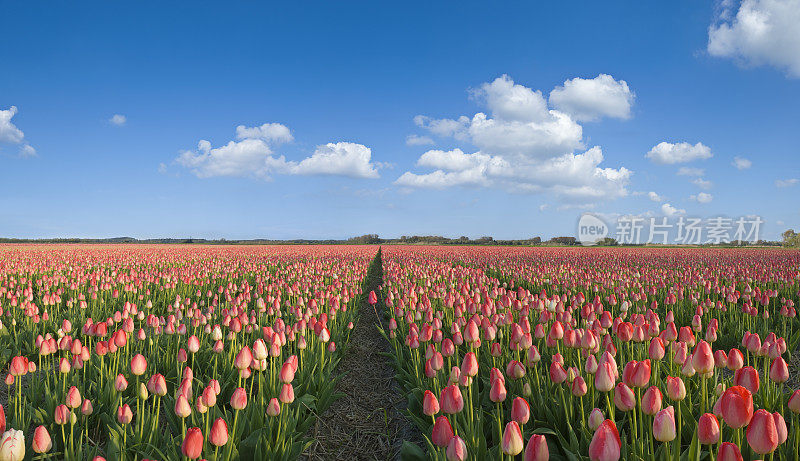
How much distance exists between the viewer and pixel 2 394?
196 inches

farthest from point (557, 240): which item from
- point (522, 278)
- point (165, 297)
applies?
point (165, 297)

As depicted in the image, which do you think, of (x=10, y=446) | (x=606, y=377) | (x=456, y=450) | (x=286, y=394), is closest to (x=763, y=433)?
(x=606, y=377)

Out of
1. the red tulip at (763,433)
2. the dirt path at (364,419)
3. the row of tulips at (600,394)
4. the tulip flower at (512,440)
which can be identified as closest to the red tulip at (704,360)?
the row of tulips at (600,394)

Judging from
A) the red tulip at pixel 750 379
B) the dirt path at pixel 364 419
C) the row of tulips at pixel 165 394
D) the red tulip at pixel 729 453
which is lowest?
the dirt path at pixel 364 419

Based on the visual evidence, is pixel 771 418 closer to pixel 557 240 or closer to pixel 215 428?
pixel 215 428

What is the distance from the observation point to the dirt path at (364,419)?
3.90m

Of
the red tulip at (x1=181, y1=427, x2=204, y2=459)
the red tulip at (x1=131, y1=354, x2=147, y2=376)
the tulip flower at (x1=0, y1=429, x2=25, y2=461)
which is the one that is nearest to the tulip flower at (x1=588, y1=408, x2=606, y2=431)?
the red tulip at (x1=181, y1=427, x2=204, y2=459)

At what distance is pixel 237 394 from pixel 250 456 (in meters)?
0.70

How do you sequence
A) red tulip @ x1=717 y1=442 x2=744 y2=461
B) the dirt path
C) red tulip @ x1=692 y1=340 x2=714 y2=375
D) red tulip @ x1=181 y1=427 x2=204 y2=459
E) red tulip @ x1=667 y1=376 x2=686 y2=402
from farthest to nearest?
1. the dirt path
2. red tulip @ x1=692 y1=340 x2=714 y2=375
3. red tulip @ x1=667 y1=376 x2=686 y2=402
4. red tulip @ x1=181 y1=427 x2=204 y2=459
5. red tulip @ x1=717 y1=442 x2=744 y2=461

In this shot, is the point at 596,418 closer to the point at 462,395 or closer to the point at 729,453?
the point at 729,453

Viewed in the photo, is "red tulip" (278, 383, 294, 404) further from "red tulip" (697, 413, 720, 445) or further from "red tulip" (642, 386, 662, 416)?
"red tulip" (697, 413, 720, 445)

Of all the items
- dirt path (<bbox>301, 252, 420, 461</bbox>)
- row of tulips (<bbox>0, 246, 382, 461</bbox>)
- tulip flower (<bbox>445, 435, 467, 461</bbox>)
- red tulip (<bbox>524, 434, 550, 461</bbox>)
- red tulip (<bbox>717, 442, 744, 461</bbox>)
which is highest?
red tulip (<bbox>717, 442, 744, 461</bbox>)

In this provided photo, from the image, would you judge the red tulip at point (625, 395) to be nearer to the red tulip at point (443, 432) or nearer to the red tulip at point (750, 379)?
the red tulip at point (750, 379)

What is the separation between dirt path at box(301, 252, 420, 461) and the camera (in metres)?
3.90
